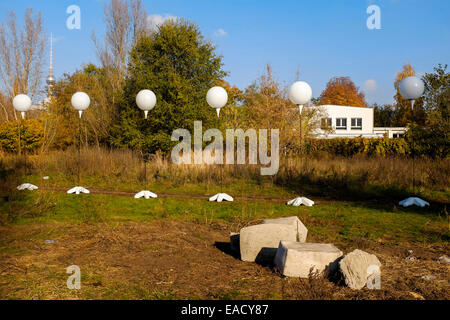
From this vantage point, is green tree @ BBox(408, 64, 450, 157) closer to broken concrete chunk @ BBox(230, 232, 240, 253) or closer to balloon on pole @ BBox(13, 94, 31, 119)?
broken concrete chunk @ BBox(230, 232, 240, 253)

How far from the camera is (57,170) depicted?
51.6 ft

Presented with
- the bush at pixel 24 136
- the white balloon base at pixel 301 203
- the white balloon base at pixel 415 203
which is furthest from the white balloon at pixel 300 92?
the bush at pixel 24 136

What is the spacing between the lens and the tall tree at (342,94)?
50.5 meters

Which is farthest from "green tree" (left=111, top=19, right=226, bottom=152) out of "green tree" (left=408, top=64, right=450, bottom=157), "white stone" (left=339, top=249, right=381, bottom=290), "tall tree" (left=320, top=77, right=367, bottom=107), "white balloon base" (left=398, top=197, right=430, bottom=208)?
"tall tree" (left=320, top=77, right=367, bottom=107)

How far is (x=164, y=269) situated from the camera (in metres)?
4.73

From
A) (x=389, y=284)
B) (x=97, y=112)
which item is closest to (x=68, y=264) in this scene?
(x=389, y=284)

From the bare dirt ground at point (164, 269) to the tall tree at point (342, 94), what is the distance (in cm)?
4546

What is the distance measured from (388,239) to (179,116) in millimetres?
12093

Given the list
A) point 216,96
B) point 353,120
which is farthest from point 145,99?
point 353,120

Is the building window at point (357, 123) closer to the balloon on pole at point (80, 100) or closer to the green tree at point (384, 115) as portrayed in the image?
the green tree at point (384, 115)

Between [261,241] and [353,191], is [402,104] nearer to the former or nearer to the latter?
[353,191]

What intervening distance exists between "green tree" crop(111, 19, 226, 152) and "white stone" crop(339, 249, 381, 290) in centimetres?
1335

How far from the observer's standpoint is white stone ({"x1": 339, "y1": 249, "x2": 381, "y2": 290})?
410cm
